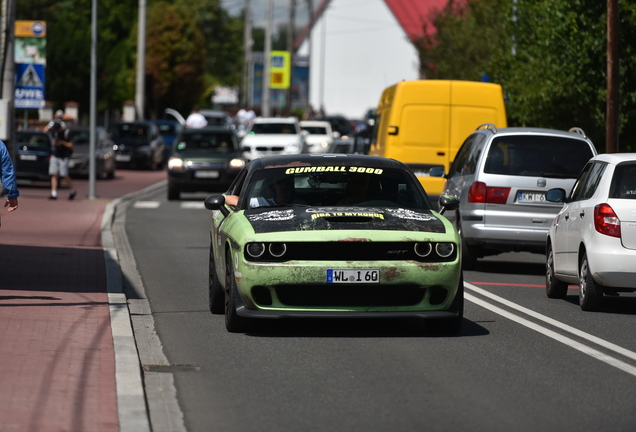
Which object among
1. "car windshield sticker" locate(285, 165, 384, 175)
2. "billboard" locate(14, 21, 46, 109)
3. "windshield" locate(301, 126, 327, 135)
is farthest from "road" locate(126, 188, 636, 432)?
"windshield" locate(301, 126, 327, 135)

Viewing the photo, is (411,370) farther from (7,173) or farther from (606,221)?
(7,173)

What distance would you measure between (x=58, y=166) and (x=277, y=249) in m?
19.2

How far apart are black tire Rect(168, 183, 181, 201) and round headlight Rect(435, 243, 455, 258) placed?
20.8m

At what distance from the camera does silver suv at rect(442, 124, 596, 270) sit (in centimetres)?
1538

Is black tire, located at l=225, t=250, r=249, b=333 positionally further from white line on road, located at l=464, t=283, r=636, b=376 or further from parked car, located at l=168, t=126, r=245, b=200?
parked car, located at l=168, t=126, r=245, b=200

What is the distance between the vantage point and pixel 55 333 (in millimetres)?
9648

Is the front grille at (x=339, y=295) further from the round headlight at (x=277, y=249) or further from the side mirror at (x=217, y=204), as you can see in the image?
the side mirror at (x=217, y=204)

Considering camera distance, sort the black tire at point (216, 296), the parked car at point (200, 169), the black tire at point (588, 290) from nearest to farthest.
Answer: the black tire at point (216, 296) → the black tire at point (588, 290) → the parked car at point (200, 169)

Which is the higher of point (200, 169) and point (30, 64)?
point (30, 64)

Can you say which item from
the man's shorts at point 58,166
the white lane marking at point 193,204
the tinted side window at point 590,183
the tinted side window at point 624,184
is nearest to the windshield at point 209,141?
the white lane marking at point 193,204

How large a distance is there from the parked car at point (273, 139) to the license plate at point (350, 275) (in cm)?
2871

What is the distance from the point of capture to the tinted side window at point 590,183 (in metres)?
12.2

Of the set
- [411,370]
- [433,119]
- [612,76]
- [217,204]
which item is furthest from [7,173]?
[612,76]

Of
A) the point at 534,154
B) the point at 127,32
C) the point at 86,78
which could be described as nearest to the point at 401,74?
the point at 127,32
